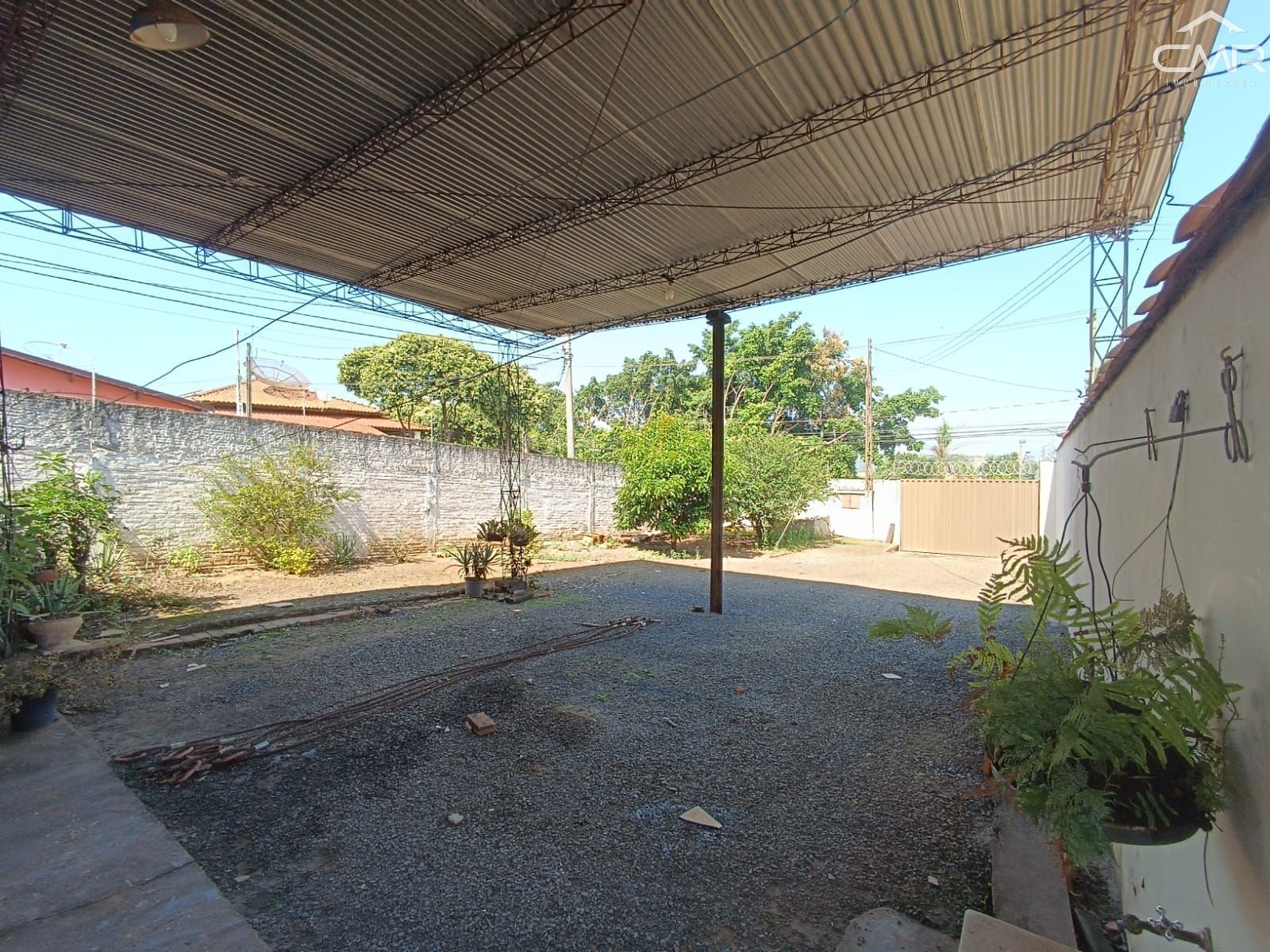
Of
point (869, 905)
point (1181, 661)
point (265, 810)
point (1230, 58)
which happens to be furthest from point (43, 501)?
point (1230, 58)

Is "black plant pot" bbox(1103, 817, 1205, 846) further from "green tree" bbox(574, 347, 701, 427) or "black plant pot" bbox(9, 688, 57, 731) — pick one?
"green tree" bbox(574, 347, 701, 427)

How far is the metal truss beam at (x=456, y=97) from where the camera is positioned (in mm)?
3506

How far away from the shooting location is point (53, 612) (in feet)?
15.1

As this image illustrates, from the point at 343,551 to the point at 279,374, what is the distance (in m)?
11.3

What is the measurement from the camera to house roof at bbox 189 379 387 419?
2008cm

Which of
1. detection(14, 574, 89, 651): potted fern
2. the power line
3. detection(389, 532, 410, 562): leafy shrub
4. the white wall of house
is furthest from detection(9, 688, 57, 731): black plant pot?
the power line

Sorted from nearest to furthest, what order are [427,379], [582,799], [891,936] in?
1. [891,936]
2. [582,799]
3. [427,379]

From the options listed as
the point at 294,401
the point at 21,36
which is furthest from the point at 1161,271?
the point at 294,401

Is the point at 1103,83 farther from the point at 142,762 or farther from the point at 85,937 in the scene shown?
the point at 142,762

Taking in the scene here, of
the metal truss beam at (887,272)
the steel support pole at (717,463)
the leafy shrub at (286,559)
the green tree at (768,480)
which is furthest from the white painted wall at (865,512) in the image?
the leafy shrub at (286,559)

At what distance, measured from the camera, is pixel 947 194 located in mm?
5250

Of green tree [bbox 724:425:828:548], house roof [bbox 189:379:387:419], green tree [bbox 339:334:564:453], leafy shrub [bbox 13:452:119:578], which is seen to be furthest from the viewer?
house roof [bbox 189:379:387:419]

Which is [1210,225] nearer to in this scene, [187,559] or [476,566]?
[476,566]

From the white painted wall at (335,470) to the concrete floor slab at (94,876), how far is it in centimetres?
483
